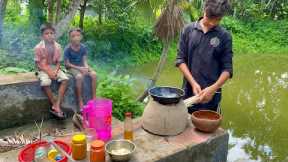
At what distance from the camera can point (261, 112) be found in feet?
26.4

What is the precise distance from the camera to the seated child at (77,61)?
4.81 m

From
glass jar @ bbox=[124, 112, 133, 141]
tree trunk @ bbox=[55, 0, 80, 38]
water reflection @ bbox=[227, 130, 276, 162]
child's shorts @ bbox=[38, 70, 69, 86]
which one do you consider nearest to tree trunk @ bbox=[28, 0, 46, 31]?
tree trunk @ bbox=[55, 0, 80, 38]

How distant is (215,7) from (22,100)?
2786 mm

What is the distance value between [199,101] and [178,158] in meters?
0.68

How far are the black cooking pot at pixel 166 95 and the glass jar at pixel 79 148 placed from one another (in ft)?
2.27

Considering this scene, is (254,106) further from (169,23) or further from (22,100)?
(22,100)

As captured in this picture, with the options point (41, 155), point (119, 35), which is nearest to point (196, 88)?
point (41, 155)

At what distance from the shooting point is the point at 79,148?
2465 mm

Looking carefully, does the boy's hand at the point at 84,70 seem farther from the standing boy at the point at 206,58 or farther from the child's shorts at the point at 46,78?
the standing boy at the point at 206,58

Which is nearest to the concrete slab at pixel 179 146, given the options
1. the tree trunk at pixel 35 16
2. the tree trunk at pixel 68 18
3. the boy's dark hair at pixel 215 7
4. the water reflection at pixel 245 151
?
the boy's dark hair at pixel 215 7

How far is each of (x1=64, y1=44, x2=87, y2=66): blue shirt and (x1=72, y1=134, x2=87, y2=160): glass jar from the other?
267cm

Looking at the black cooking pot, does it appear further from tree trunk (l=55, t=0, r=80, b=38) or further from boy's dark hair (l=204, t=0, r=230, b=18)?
tree trunk (l=55, t=0, r=80, b=38)

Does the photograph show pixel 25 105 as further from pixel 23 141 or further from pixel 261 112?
pixel 261 112

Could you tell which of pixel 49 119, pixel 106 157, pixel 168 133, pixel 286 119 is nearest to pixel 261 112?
pixel 286 119
